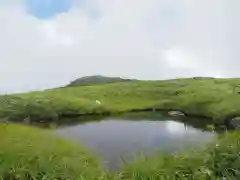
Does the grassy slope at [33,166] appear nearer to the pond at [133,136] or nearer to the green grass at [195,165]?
the green grass at [195,165]

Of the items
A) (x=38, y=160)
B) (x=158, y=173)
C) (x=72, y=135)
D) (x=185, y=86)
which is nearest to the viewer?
(x=158, y=173)

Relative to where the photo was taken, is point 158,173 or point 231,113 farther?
point 231,113

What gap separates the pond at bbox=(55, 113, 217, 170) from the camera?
37447 millimetres

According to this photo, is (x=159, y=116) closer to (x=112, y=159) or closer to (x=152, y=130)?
(x=152, y=130)

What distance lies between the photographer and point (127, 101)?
330 ft

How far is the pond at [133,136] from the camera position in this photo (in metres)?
37.4

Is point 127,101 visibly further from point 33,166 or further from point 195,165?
point 33,166

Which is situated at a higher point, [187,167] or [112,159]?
[187,167]

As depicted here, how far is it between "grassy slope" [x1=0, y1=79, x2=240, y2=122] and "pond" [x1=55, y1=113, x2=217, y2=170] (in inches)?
262

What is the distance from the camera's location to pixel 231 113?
2677 inches

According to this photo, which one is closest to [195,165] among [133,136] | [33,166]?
[33,166]

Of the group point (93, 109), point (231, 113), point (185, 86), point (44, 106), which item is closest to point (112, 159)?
point (231, 113)

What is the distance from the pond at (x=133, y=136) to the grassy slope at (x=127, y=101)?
21.9 feet

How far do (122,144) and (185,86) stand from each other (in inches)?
2851
